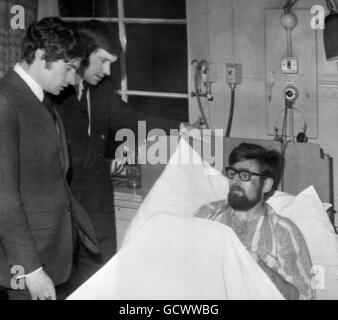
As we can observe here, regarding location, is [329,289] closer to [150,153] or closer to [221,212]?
[221,212]

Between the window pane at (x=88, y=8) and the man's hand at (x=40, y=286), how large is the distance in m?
1.44

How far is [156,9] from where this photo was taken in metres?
2.76

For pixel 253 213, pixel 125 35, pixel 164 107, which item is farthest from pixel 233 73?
pixel 253 213

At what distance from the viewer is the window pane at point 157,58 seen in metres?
2.78

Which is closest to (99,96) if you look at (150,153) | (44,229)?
(150,153)

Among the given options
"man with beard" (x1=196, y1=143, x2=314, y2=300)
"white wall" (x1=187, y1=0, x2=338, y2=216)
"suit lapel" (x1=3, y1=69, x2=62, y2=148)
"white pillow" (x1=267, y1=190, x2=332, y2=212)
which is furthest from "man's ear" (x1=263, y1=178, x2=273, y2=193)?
"suit lapel" (x1=3, y1=69, x2=62, y2=148)

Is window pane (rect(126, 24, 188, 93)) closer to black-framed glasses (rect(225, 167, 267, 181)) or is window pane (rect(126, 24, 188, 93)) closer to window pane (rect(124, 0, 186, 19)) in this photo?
window pane (rect(124, 0, 186, 19))

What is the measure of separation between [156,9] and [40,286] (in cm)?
147

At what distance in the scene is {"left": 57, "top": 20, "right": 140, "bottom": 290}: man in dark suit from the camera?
2109 millimetres

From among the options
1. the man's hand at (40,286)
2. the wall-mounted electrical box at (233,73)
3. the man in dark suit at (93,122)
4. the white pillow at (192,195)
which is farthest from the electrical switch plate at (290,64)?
the man's hand at (40,286)

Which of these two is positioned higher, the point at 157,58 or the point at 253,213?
the point at 157,58

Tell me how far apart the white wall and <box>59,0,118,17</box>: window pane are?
0.37m

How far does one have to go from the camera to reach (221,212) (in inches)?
82.9

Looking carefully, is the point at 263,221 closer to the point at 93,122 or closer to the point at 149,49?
the point at 93,122
